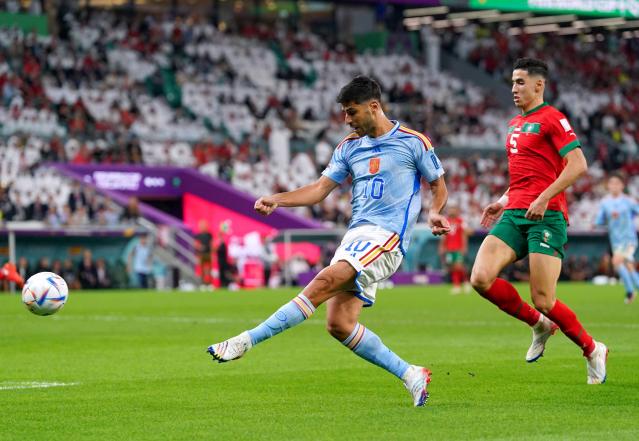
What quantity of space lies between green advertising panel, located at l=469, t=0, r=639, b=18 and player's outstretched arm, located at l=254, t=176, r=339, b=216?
91.0 ft

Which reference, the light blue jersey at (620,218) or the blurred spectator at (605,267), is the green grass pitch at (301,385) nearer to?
the light blue jersey at (620,218)

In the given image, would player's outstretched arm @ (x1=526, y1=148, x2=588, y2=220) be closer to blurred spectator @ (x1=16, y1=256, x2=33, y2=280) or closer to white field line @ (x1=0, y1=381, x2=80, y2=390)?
white field line @ (x1=0, y1=381, x2=80, y2=390)

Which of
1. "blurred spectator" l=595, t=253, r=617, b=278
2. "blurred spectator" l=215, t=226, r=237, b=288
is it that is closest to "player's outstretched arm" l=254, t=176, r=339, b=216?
"blurred spectator" l=215, t=226, r=237, b=288

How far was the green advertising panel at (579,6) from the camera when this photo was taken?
119 ft

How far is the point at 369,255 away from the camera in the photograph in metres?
8.65

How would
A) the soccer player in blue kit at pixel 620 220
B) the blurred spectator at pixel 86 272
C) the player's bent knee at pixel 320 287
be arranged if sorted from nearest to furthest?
the player's bent knee at pixel 320 287 < the soccer player in blue kit at pixel 620 220 < the blurred spectator at pixel 86 272

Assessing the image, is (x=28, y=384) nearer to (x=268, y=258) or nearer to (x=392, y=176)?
(x=392, y=176)

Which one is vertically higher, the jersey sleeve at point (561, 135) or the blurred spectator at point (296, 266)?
the jersey sleeve at point (561, 135)

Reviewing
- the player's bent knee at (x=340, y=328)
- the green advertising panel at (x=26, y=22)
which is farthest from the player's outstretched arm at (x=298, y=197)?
the green advertising panel at (x=26, y=22)

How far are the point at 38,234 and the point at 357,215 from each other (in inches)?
952

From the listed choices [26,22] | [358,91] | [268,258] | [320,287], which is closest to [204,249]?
[268,258]

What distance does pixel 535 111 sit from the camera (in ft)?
33.6

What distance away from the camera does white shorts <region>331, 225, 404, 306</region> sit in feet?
28.3

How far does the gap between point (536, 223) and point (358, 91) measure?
6.81 ft
